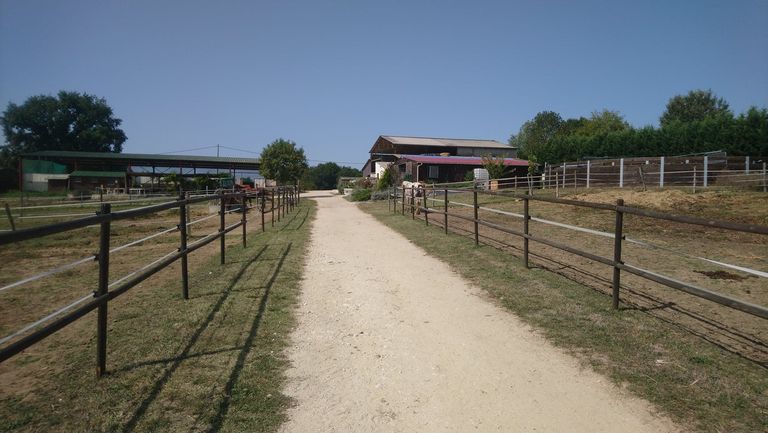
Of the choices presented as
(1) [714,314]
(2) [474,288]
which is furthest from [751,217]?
(2) [474,288]

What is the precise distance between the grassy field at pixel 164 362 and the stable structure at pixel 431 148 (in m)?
48.0

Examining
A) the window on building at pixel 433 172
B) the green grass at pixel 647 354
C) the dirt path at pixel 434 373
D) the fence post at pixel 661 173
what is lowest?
the dirt path at pixel 434 373

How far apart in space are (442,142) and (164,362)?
5790 cm

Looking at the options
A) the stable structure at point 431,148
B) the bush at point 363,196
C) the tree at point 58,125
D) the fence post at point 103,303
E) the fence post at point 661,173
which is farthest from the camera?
the tree at point 58,125

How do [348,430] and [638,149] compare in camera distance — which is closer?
[348,430]

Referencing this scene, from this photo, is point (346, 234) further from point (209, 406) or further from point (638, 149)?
point (638, 149)

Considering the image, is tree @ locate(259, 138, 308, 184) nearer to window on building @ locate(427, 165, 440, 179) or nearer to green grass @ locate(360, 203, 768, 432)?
window on building @ locate(427, 165, 440, 179)

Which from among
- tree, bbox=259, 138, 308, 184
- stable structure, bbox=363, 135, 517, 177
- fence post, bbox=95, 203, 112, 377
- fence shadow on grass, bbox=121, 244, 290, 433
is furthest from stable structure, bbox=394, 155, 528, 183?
fence post, bbox=95, 203, 112, 377

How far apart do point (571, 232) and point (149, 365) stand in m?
9.85

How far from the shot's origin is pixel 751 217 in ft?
38.8

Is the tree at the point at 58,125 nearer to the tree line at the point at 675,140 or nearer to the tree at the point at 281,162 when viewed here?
the tree at the point at 281,162

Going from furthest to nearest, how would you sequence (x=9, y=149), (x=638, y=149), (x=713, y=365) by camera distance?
(x=9, y=149) → (x=638, y=149) → (x=713, y=365)

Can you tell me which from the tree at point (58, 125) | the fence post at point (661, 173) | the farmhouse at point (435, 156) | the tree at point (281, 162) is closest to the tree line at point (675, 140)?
the farmhouse at point (435, 156)

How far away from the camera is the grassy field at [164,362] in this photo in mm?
2891
